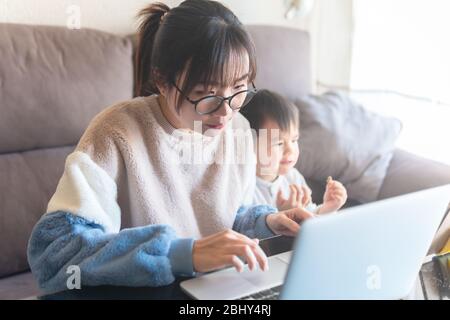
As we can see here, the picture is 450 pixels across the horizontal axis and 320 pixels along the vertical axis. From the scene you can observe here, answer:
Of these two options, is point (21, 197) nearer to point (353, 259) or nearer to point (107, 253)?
point (107, 253)

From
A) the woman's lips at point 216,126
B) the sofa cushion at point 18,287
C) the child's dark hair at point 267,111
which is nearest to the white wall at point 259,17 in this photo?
the woman's lips at point 216,126

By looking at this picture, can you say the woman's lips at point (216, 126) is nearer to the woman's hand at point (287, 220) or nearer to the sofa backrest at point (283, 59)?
the woman's hand at point (287, 220)

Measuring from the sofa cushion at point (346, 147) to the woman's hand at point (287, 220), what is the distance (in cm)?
73

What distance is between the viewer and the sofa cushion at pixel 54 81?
1452 millimetres

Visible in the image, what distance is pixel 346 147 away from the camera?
6.06 feet

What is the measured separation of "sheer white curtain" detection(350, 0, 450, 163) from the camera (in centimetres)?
188

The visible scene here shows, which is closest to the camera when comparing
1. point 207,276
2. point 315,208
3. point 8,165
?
point 207,276

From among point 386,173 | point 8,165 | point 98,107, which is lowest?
point 386,173

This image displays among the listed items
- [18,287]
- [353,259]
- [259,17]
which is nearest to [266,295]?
[353,259]

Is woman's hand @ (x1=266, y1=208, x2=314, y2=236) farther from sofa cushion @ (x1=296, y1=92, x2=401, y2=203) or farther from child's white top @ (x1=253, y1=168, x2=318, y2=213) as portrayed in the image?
sofa cushion @ (x1=296, y1=92, x2=401, y2=203)

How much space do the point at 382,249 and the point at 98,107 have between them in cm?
101

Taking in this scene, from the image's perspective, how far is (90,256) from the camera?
2.82 feet
